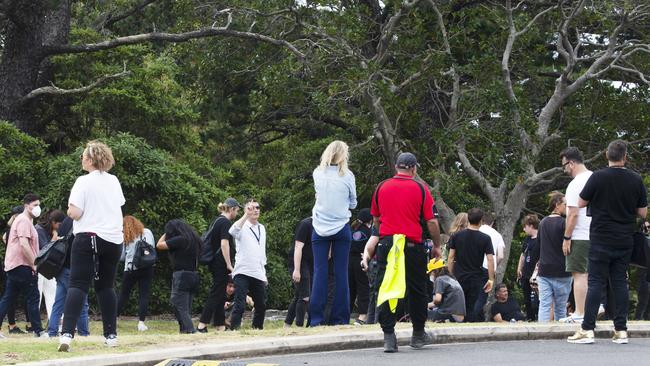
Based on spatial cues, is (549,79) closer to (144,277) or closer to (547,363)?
(144,277)

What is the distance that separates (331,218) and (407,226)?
218cm

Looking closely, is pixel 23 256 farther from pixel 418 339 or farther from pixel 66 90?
pixel 66 90

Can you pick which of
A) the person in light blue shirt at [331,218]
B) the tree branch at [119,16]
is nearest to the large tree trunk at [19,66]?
the tree branch at [119,16]

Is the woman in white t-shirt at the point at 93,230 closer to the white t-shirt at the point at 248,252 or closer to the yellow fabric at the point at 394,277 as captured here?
the yellow fabric at the point at 394,277

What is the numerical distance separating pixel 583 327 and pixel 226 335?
3269 mm

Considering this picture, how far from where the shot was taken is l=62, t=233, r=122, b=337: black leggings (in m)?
9.08

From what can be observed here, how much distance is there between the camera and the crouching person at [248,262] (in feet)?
41.7

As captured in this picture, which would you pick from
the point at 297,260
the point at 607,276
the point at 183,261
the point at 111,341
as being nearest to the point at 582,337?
the point at 607,276

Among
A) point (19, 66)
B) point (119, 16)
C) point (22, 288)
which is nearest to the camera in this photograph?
point (22, 288)

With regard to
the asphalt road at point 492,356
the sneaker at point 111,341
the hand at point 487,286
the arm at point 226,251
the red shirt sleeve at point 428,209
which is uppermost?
the red shirt sleeve at point 428,209

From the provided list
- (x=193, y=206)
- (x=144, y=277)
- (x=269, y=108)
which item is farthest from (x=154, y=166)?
(x=269, y=108)

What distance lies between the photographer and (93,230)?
9.09m

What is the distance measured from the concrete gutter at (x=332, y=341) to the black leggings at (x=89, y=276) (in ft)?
2.37

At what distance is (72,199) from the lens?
910 cm
